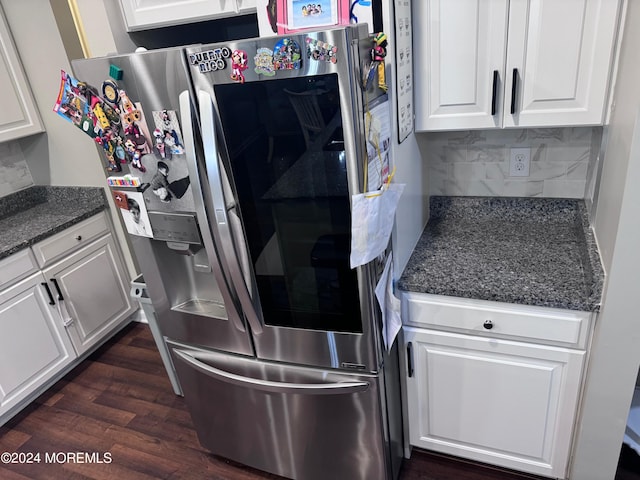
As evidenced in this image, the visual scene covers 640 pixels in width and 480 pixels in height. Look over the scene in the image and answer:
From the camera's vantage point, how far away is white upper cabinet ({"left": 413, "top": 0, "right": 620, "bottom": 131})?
1304 mm

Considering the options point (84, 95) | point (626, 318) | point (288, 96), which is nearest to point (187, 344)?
point (84, 95)

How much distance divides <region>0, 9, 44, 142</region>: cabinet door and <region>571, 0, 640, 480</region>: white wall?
8.93ft

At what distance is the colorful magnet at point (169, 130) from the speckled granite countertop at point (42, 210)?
4.53 feet

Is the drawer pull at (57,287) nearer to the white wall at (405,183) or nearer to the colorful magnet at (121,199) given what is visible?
the colorful magnet at (121,199)

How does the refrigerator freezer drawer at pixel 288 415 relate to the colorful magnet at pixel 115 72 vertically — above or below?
below

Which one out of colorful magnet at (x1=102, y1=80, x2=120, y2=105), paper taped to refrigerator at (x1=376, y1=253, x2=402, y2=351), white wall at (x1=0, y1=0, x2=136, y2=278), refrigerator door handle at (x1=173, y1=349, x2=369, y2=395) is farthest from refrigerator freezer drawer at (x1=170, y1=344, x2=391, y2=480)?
white wall at (x1=0, y1=0, x2=136, y2=278)

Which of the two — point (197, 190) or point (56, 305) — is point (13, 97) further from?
point (197, 190)

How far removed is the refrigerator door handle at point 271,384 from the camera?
1.44 metres

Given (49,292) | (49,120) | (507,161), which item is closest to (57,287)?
(49,292)

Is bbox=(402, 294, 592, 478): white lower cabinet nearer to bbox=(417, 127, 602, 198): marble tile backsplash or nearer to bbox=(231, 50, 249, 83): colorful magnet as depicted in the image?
bbox=(417, 127, 602, 198): marble tile backsplash

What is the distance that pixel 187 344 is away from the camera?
1.71 meters

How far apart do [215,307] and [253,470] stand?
2.59 feet

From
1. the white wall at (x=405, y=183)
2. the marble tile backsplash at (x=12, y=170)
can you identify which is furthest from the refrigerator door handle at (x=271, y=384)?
the marble tile backsplash at (x=12, y=170)
